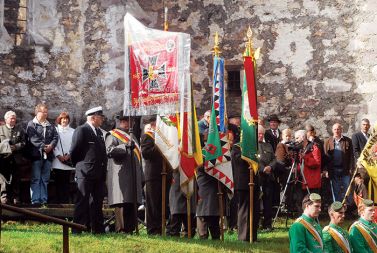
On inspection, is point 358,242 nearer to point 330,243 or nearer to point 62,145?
point 330,243

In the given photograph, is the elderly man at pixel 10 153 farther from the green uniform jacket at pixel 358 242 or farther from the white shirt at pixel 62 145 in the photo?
the green uniform jacket at pixel 358 242

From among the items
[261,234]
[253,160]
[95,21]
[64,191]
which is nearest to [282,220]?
[261,234]

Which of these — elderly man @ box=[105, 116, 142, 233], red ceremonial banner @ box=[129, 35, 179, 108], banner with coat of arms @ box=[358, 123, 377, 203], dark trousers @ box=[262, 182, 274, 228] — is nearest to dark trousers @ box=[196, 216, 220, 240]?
elderly man @ box=[105, 116, 142, 233]

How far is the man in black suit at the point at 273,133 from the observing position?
15.2m

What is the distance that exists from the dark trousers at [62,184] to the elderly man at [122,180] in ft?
5.28

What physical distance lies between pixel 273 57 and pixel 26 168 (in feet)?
18.2

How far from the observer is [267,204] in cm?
1395

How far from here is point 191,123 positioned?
1271 cm

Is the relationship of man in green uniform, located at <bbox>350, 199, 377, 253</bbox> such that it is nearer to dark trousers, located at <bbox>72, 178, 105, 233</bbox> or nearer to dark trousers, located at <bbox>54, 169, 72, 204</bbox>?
dark trousers, located at <bbox>72, 178, 105, 233</bbox>

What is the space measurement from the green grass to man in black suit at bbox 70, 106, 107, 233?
35 cm

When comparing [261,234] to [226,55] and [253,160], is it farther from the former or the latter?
[226,55]

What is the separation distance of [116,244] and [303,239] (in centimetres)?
259

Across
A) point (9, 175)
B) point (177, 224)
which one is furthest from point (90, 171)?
point (9, 175)

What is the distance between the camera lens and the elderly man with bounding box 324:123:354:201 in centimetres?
1512
